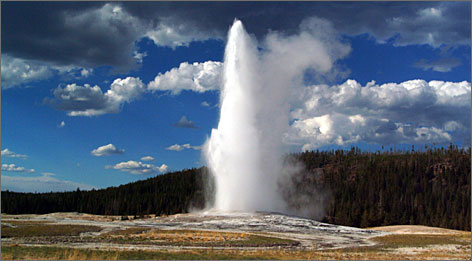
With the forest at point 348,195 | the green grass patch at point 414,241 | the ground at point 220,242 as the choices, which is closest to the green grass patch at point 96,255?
the ground at point 220,242

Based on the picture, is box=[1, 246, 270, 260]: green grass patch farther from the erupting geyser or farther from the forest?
the forest

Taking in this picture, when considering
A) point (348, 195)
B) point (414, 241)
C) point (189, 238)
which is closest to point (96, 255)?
point (189, 238)

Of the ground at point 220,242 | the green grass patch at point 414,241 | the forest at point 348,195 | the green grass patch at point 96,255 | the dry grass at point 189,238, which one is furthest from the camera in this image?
the forest at point 348,195

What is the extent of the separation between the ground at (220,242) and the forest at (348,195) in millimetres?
41771

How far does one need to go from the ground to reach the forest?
137 feet

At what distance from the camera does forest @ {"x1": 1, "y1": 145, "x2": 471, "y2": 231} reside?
343 feet

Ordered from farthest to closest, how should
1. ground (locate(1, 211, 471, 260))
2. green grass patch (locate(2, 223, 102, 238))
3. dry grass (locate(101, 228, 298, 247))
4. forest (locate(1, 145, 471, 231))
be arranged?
forest (locate(1, 145, 471, 231))
green grass patch (locate(2, 223, 102, 238))
dry grass (locate(101, 228, 298, 247))
ground (locate(1, 211, 471, 260))

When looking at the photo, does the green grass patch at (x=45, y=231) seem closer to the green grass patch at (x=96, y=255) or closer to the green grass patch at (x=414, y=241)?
the green grass patch at (x=96, y=255)

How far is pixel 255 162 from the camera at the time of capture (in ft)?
214

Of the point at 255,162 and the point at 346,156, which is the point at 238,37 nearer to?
the point at 255,162

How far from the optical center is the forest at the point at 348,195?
105 meters

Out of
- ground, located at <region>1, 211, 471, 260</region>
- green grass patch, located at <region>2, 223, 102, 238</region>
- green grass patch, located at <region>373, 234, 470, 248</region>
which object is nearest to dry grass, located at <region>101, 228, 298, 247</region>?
ground, located at <region>1, 211, 471, 260</region>

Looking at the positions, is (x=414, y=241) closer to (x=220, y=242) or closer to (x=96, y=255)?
(x=220, y=242)

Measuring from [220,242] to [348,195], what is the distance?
299ft
